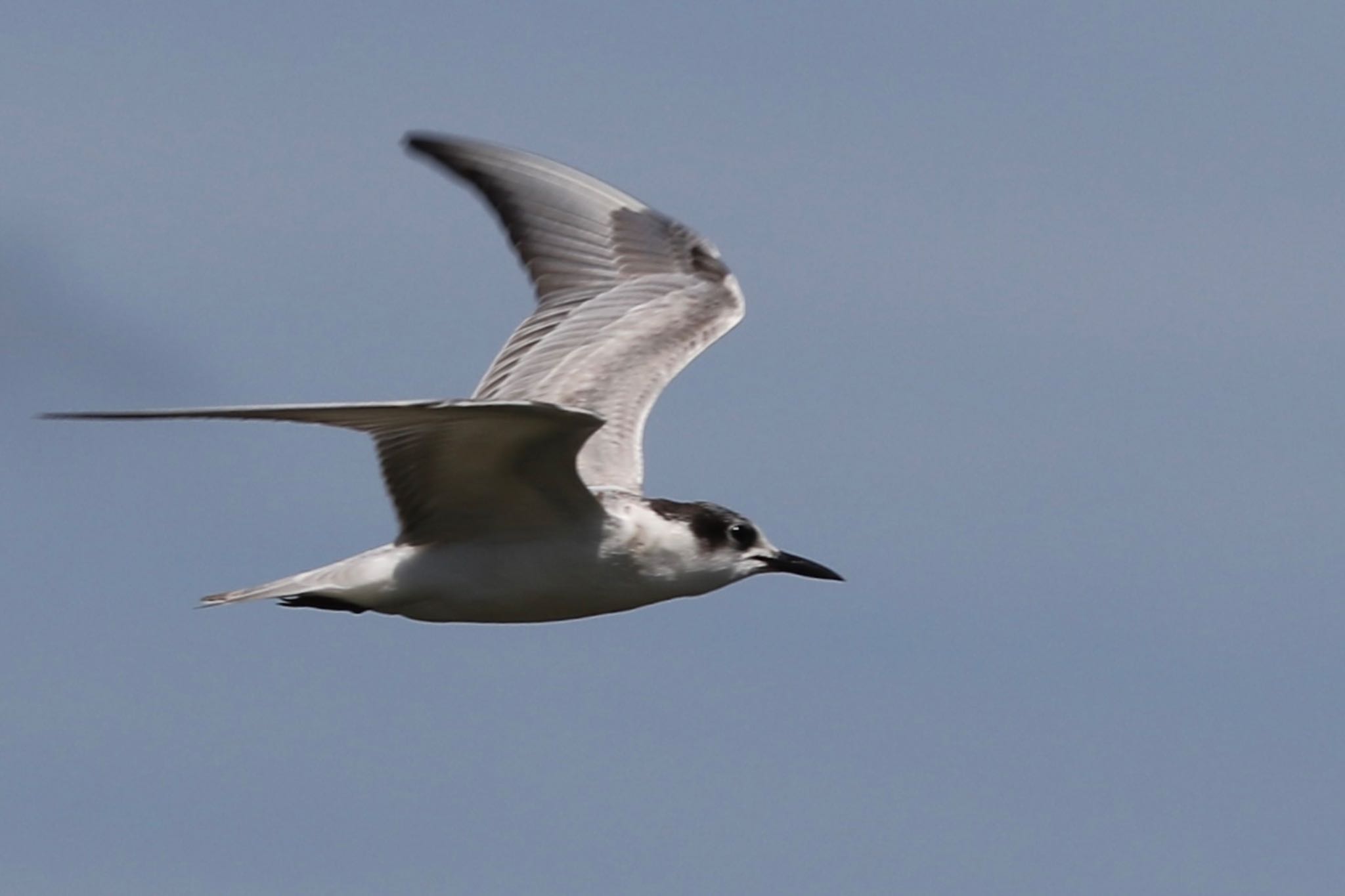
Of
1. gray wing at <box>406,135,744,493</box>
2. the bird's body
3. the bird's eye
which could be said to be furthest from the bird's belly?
gray wing at <box>406,135,744,493</box>

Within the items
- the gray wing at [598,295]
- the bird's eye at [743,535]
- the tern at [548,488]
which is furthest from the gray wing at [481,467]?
the gray wing at [598,295]

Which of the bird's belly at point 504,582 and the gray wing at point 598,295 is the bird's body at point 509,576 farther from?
the gray wing at point 598,295

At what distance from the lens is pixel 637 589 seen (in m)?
14.1

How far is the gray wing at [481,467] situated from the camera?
12172 mm

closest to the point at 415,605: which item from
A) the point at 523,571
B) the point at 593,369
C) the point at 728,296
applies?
the point at 523,571

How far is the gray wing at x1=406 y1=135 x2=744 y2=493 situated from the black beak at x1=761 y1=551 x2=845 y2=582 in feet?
3.55

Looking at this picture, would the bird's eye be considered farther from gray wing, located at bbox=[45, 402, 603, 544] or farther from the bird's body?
gray wing, located at bbox=[45, 402, 603, 544]

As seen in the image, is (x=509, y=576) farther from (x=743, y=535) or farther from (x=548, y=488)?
(x=743, y=535)

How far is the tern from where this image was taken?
12711 mm

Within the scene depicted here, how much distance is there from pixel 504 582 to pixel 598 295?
4.55 m

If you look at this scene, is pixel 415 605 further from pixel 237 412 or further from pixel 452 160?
pixel 452 160

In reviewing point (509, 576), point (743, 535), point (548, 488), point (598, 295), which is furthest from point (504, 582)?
point (598, 295)

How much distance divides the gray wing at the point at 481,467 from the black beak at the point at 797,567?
4.76 feet

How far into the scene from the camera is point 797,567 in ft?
48.9
